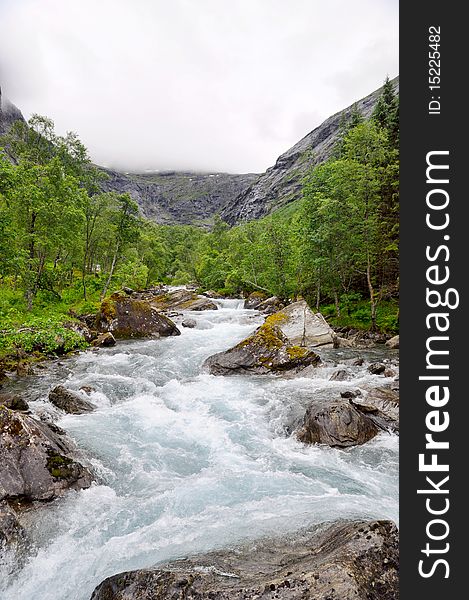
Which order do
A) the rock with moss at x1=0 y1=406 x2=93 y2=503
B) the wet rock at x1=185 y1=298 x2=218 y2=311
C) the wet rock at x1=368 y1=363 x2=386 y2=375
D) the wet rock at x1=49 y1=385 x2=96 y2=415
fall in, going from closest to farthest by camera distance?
the rock with moss at x1=0 y1=406 x2=93 y2=503
the wet rock at x1=49 y1=385 x2=96 y2=415
the wet rock at x1=368 y1=363 x2=386 y2=375
the wet rock at x1=185 y1=298 x2=218 y2=311

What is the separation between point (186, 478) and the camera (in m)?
9.17

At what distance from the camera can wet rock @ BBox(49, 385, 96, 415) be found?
1296 centimetres

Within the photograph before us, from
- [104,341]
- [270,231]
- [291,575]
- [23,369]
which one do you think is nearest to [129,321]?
[104,341]

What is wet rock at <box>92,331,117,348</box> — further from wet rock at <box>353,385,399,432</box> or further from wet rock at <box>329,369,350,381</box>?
wet rock at <box>353,385,399,432</box>

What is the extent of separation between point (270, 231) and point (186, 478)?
3394 cm

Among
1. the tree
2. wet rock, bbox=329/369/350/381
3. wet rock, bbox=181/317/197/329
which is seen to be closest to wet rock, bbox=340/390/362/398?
wet rock, bbox=329/369/350/381

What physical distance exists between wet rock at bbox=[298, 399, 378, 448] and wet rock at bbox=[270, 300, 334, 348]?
12.6 m

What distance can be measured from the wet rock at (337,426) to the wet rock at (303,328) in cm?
1257

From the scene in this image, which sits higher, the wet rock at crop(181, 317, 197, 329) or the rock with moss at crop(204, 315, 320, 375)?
the wet rock at crop(181, 317, 197, 329)

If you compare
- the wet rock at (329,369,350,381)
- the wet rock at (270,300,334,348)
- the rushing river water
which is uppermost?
the wet rock at (270,300,334,348)

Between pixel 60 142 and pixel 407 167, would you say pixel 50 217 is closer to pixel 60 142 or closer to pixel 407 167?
pixel 60 142

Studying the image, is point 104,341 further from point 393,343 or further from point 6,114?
point 6,114

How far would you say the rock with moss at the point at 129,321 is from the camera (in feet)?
87.5

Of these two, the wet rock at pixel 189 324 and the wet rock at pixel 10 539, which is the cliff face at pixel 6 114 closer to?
the wet rock at pixel 189 324
